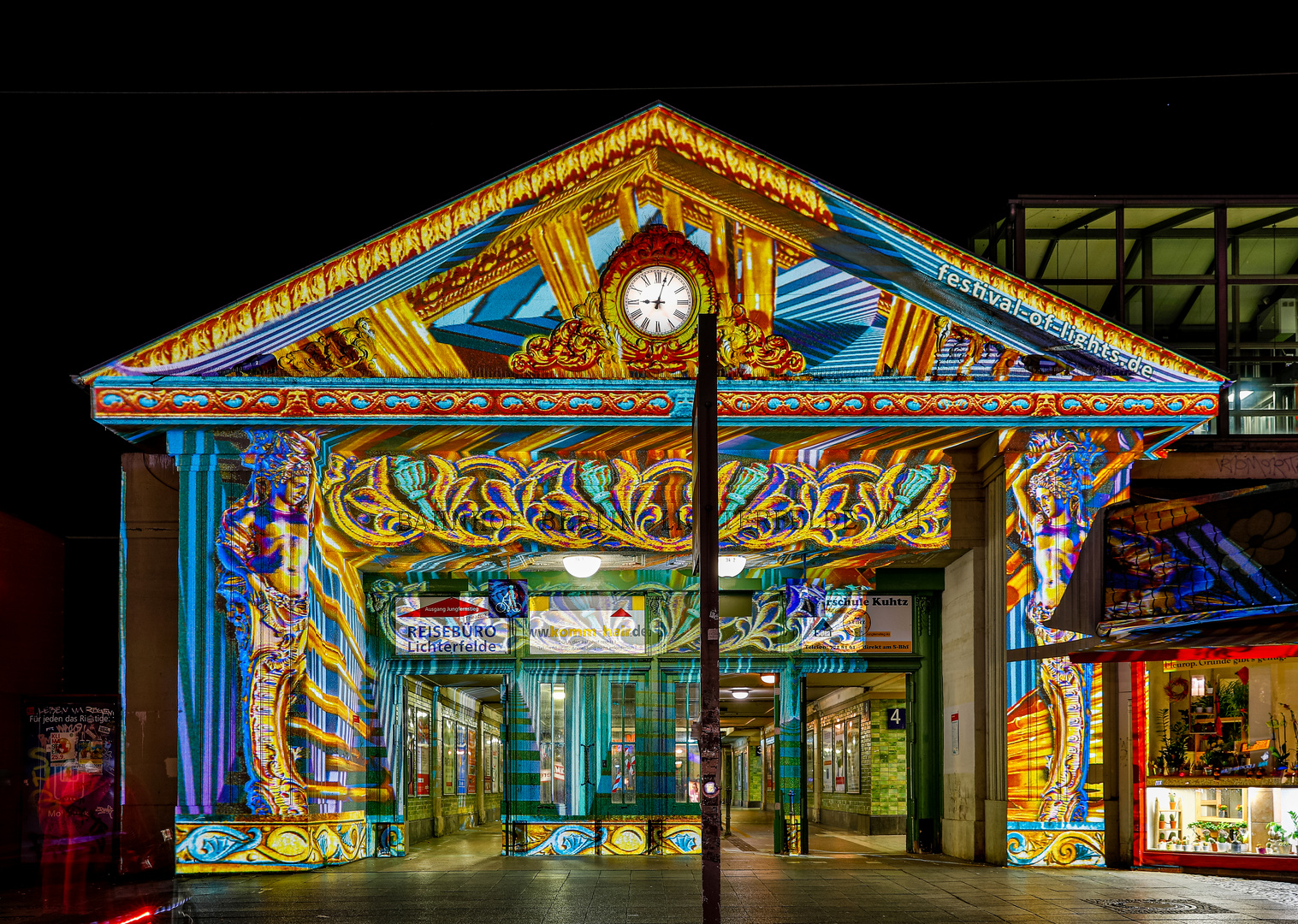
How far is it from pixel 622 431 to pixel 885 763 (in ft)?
33.8

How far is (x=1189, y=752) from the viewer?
1598 centimetres

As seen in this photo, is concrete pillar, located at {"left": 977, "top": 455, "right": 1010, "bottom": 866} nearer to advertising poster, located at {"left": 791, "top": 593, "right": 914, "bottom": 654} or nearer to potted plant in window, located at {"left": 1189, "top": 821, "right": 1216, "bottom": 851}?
advertising poster, located at {"left": 791, "top": 593, "right": 914, "bottom": 654}

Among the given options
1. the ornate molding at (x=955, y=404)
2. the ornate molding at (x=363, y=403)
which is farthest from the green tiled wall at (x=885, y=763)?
the ornate molding at (x=363, y=403)

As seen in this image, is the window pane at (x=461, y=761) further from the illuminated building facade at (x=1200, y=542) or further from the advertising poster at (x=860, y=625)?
the illuminated building facade at (x=1200, y=542)

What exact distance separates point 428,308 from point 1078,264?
9.77 metres

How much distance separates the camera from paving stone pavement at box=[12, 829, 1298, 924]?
11898 mm

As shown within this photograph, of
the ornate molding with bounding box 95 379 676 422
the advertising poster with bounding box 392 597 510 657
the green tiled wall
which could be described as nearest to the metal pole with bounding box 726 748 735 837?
the green tiled wall

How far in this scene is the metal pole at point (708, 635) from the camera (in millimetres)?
8438

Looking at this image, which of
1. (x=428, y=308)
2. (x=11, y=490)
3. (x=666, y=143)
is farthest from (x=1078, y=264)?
(x=11, y=490)

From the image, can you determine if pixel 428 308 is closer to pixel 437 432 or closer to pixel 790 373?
pixel 437 432

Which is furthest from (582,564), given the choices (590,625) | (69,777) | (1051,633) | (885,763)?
(885,763)

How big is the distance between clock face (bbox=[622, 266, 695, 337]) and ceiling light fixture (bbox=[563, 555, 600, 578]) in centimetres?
310

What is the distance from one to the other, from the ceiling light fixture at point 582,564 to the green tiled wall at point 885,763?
7.49 meters

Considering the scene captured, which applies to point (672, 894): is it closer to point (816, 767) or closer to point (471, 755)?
point (471, 755)
